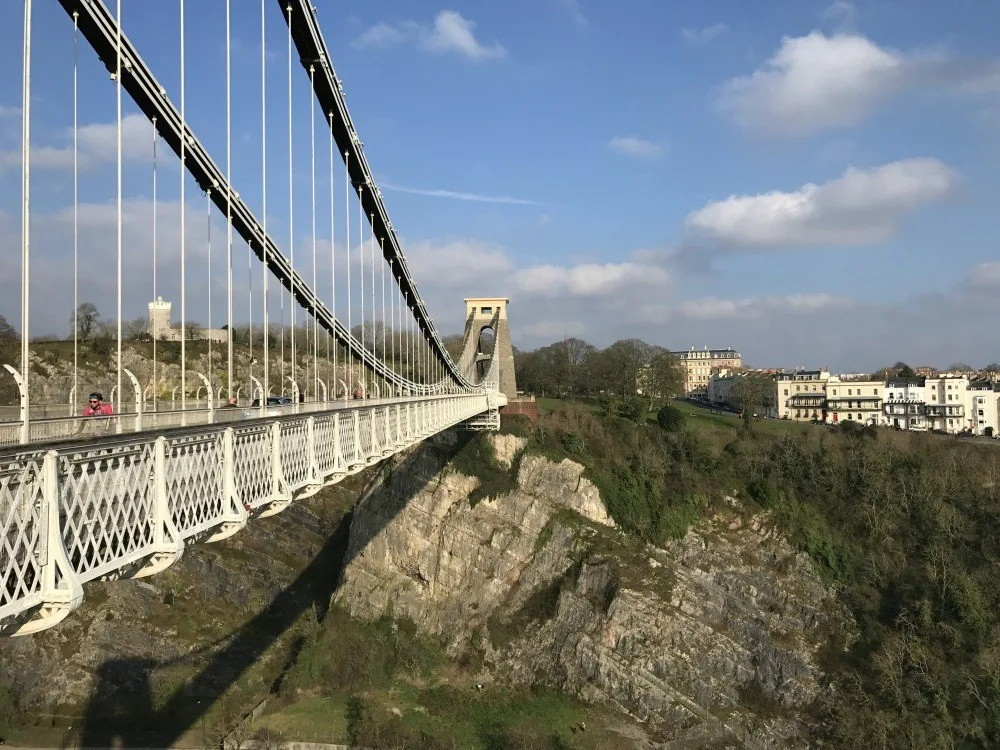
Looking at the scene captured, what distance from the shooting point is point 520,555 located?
30.0 metres

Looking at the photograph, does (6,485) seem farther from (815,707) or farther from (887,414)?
(887,414)

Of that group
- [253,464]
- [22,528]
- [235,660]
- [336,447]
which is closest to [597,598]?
[235,660]

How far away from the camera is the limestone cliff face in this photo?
24.7 metres

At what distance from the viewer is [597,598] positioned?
27.3m

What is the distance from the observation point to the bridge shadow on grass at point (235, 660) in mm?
23359

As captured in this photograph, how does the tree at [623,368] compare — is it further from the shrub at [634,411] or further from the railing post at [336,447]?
the railing post at [336,447]

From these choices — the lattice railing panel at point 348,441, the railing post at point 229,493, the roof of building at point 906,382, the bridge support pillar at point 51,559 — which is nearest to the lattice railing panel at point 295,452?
the railing post at point 229,493

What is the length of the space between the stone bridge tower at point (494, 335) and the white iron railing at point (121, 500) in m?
30.4

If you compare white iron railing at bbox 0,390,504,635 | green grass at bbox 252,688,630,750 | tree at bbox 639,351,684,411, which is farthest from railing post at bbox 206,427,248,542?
tree at bbox 639,351,684,411

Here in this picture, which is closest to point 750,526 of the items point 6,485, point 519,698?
point 519,698

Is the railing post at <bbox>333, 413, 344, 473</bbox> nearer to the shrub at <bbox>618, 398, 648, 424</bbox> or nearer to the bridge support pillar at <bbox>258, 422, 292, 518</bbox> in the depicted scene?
the bridge support pillar at <bbox>258, 422, 292, 518</bbox>

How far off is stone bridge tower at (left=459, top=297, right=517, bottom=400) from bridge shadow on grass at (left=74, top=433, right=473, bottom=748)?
667 centimetres

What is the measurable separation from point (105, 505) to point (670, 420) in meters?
34.7

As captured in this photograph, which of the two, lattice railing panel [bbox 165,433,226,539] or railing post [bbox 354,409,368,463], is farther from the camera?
railing post [bbox 354,409,368,463]
